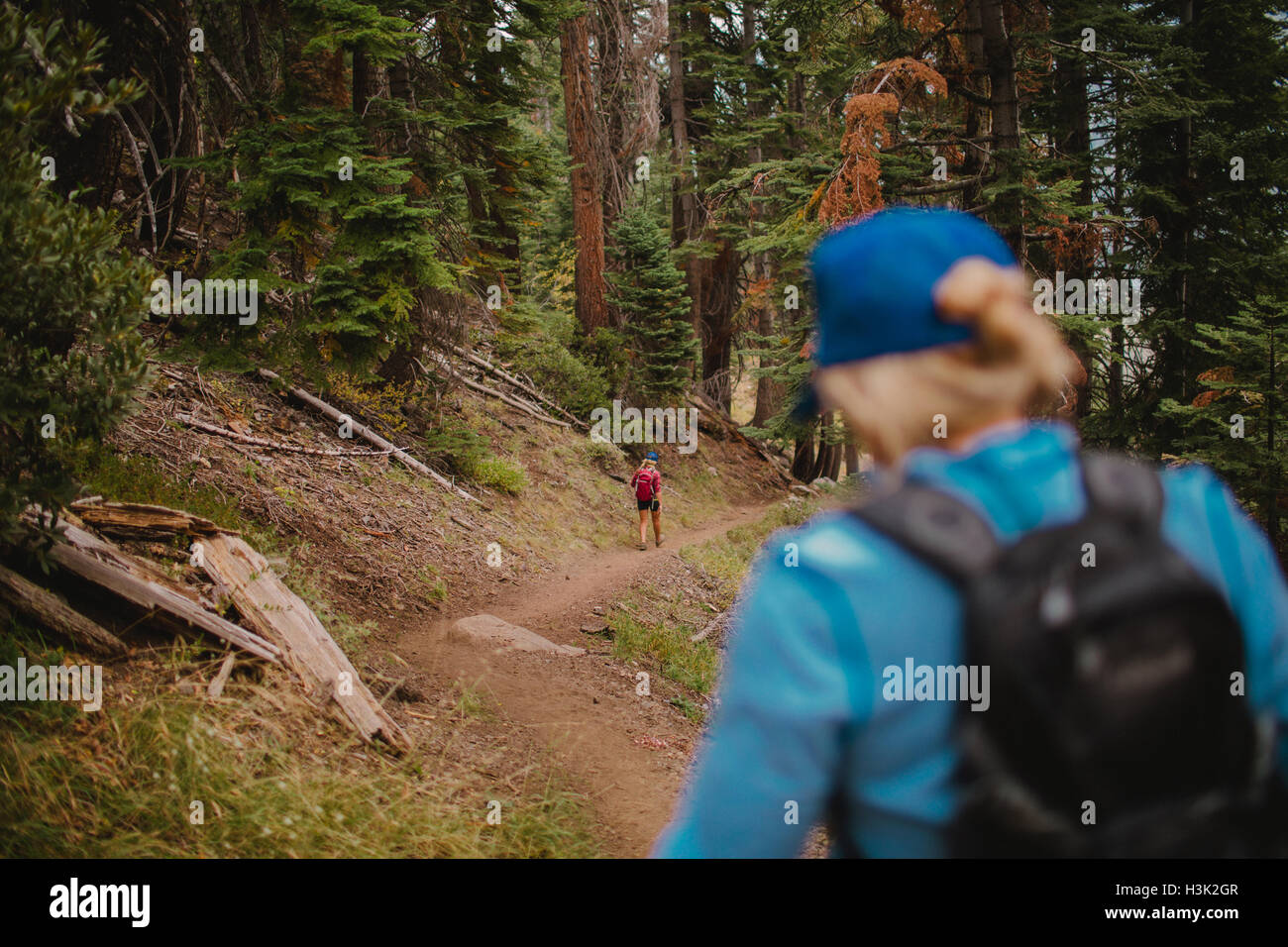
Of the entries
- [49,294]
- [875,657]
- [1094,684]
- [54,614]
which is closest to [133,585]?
[54,614]

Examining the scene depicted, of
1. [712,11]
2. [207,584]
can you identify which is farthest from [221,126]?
[712,11]

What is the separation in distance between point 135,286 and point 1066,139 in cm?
1820

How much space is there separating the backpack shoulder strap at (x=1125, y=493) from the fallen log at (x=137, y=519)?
22.8 ft

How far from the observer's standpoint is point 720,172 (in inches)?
1050

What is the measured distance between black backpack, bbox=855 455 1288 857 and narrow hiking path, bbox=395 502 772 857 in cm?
517

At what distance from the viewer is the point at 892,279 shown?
126 centimetres

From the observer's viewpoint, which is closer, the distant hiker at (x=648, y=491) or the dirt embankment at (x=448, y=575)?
the dirt embankment at (x=448, y=575)

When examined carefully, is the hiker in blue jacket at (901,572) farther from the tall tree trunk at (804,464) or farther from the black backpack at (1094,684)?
the tall tree trunk at (804,464)

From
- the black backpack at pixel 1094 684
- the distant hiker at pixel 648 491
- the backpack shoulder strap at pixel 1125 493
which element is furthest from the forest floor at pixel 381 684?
the backpack shoulder strap at pixel 1125 493

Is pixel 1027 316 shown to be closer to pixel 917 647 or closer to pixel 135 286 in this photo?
pixel 917 647

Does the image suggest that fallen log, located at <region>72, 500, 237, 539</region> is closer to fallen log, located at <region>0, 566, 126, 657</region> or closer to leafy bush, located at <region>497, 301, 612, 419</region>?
fallen log, located at <region>0, 566, 126, 657</region>

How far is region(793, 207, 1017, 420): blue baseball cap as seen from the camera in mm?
1254

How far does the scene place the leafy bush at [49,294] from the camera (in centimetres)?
398

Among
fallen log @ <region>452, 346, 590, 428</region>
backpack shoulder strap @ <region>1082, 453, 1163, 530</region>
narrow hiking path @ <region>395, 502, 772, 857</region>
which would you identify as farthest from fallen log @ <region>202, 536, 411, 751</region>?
fallen log @ <region>452, 346, 590, 428</region>
